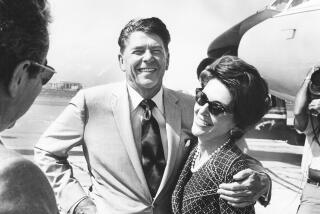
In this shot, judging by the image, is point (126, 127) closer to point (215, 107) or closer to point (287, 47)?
point (215, 107)

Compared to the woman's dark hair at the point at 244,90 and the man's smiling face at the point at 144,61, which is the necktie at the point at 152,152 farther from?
the woman's dark hair at the point at 244,90

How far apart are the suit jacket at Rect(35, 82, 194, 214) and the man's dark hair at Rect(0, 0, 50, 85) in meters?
1.42

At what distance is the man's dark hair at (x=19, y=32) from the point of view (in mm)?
977

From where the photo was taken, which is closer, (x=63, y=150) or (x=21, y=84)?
(x=21, y=84)

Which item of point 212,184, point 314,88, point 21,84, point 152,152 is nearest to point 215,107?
point 212,184

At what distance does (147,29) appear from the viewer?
2.65 metres

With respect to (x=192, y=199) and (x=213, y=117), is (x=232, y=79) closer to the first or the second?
(x=213, y=117)

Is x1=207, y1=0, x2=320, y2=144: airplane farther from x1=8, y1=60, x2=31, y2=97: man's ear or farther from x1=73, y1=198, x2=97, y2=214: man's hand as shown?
x1=8, y1=60, x2=31, y2=97: man's ear

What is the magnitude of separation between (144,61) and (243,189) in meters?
0.98

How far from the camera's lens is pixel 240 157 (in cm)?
212

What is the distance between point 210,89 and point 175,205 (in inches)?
23.1

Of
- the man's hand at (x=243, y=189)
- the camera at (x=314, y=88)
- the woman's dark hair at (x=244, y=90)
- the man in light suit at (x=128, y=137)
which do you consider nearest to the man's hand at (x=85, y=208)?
the man in light suit at (x=128, y=137)

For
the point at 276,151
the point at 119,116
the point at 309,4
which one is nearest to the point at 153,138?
the point at 119,116

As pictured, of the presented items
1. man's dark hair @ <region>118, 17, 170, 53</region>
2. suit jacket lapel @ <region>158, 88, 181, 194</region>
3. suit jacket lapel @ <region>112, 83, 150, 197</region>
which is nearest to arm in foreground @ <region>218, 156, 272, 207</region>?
suit jacket lapel @ <region>158, 88, 181, 194</region>
